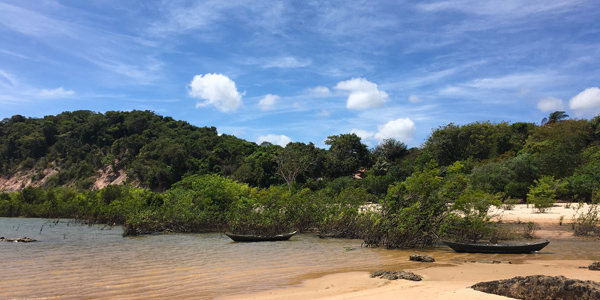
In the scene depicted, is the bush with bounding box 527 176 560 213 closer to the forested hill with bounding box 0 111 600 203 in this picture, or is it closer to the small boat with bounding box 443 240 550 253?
the forested hill with bounding box 0 111 600 203

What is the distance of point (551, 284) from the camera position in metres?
5.84

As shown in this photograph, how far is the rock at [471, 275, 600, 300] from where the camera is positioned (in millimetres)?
5477

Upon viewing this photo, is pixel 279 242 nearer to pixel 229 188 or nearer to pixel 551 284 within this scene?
pixel 229 188

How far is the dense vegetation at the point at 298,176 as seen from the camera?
1502 centimetres

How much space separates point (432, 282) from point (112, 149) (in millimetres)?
73219

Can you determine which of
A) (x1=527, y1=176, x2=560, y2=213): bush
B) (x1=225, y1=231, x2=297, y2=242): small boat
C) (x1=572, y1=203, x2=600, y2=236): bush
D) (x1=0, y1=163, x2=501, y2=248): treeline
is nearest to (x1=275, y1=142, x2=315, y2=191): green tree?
(x1=0, y1=163, x2=501, y2=248): treeline

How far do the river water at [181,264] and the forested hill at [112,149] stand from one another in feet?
130

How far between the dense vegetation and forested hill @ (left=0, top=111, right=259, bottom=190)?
0.23m

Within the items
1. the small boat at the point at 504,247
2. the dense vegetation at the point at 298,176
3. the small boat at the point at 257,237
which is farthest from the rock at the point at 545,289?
the small boat at the point at 257,237

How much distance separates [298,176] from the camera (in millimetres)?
47938

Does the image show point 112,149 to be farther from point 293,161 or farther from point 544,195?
point 544,195

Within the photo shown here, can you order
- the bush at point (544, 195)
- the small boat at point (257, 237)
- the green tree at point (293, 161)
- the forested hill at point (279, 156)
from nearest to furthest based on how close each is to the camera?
the small boat at point (257, 237) → the bush at point (544, 195) → the forested hill at point (279, 156) → the green tree at point (293, 161)

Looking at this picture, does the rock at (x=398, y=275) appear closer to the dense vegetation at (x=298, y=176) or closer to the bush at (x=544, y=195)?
the dense vegetation at (x=298, y=176)

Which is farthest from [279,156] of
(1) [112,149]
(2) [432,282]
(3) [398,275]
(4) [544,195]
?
(2) [432,282]
